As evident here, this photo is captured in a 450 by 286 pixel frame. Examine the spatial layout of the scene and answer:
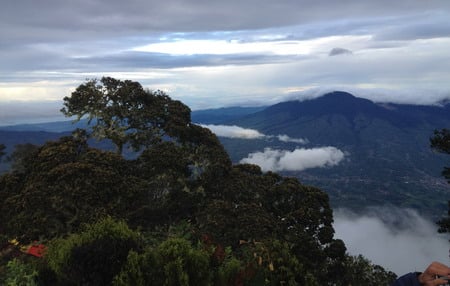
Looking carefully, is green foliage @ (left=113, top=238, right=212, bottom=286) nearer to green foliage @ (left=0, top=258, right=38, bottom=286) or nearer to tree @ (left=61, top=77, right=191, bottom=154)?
green foliage @ (left=0, top=258, right=38, bottom=286)

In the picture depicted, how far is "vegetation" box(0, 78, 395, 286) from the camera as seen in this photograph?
34.3ft

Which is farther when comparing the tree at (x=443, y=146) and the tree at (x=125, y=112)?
the tree at (x=125, y=112)

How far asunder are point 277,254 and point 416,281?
6775 mm

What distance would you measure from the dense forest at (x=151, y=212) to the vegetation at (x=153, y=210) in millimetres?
55

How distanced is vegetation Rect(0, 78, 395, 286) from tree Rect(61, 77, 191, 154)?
3.3 inches

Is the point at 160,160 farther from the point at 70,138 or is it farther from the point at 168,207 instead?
the point at 70,138

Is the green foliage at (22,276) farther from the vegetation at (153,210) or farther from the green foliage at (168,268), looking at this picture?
the green foliage at (168,268)

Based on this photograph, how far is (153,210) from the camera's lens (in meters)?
24.0

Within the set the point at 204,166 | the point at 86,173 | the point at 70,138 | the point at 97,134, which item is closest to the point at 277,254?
the point at 86,173

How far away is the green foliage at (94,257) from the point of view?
411 inches

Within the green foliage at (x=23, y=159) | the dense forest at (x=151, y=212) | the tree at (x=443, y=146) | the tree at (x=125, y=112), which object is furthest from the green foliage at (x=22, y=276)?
the tree at (x=443, y=146)

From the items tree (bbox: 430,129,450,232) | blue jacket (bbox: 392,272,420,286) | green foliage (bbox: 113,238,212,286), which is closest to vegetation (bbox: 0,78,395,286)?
green foliage (bbox: 113,238,212,286)

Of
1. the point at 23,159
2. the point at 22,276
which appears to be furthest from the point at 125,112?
the point at 22,276

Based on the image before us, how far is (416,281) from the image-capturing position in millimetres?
4105
